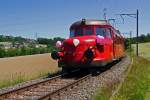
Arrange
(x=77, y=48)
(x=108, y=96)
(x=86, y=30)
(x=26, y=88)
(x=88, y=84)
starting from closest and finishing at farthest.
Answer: (x=108, y=96), (x=26, y=88), (x=88, y=84), (x=77, y=48), (x=86, y=30)

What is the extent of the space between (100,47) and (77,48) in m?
1.19

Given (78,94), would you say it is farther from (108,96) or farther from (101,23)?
(101,23)

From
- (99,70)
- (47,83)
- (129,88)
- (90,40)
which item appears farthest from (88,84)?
(99,70)

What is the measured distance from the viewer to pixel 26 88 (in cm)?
1485

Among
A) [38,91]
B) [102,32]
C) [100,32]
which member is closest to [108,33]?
[102,32]

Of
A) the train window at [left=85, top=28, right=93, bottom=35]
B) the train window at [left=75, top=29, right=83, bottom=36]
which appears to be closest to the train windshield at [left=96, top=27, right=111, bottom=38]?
the train window at [left=85, top=28, right=93, bottom=35]

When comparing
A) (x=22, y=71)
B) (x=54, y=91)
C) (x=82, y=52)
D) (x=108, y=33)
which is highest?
(x=108, y=33)

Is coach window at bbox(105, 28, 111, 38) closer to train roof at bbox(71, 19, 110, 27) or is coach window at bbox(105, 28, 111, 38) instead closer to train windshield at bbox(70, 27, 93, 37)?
train roof at bbox(71, 19, 110, 27)

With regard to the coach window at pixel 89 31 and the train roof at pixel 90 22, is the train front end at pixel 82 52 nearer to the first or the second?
the coach window at pixel 89 31

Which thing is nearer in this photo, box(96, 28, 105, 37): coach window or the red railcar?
the red railcar

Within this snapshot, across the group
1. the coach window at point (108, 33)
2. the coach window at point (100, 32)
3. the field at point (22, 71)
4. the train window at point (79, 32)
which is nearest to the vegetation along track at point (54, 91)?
the field at point (22, 71)

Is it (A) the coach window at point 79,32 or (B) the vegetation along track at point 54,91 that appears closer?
(B) the vegetation along track at point 54,91

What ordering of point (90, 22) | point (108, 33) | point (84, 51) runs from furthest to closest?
point (108, 33) → point (90, 22) → point (84, 51)

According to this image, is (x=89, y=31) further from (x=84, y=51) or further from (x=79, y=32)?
(x=84, y=51)
